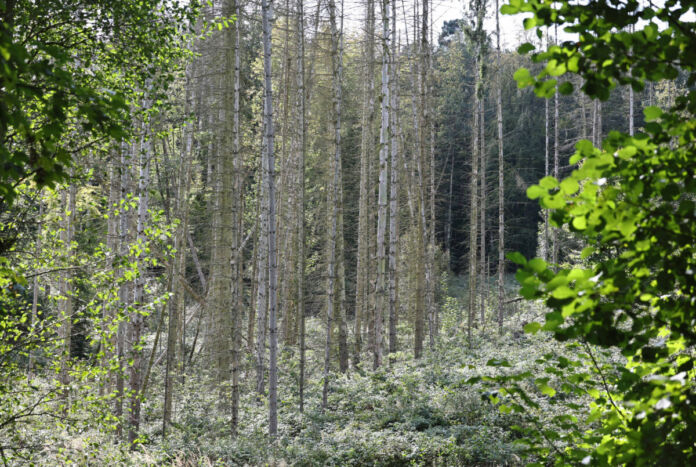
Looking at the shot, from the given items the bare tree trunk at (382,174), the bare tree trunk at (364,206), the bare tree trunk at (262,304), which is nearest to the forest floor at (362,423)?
the bare tree trunk at (262,304)

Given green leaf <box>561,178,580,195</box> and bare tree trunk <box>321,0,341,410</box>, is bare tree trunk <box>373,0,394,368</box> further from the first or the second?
green leaf <box>561,178,580,195</box>

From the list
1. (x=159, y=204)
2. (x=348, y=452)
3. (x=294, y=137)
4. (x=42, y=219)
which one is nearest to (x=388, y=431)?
(x=348, y=452)

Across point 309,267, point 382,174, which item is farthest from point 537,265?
point 309,267

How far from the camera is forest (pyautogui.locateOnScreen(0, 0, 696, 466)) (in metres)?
1.50

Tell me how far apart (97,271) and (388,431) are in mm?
→ 4967

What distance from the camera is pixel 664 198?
1.48 metres

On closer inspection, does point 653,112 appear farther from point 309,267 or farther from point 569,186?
point 309,267

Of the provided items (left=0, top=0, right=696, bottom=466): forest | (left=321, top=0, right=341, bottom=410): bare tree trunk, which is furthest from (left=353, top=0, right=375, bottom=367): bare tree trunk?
(left=321, top=0, right=341, bottom=410): bare tree trunk

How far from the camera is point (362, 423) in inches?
340

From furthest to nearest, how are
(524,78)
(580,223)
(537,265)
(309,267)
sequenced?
(309,267) < (524,78) < (580,223) < (537,265)

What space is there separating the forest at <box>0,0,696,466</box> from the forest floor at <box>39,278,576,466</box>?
0.05 m

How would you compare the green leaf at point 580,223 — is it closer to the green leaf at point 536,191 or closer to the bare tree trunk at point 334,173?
the green leaf at point 536,191

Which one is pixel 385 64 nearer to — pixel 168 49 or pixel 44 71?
pixel 168 49

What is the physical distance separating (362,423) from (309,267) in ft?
37.1
